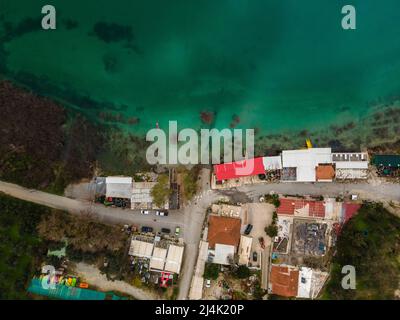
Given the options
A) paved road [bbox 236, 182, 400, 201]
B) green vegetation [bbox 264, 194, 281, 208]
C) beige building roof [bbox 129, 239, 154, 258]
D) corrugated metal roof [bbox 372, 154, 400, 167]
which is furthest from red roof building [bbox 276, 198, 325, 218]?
beige building roof [bbox 129, 239, 154, 258]

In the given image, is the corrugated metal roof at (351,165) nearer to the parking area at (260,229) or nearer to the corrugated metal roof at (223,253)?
the parking area at (260,229)

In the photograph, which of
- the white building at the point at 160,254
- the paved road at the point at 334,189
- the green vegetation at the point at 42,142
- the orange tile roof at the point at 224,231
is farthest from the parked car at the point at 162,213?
the paved road at the point at 334,189

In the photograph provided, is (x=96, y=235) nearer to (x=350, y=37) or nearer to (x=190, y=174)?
(x=190, y=174)

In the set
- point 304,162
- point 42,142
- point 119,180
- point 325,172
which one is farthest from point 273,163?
point 42,142

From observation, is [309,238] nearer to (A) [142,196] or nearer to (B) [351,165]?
(B) [351,165]

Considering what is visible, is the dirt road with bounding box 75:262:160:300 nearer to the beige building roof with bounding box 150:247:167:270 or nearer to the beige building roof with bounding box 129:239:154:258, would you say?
the beige building roof with bounding box 150:247:167:270
